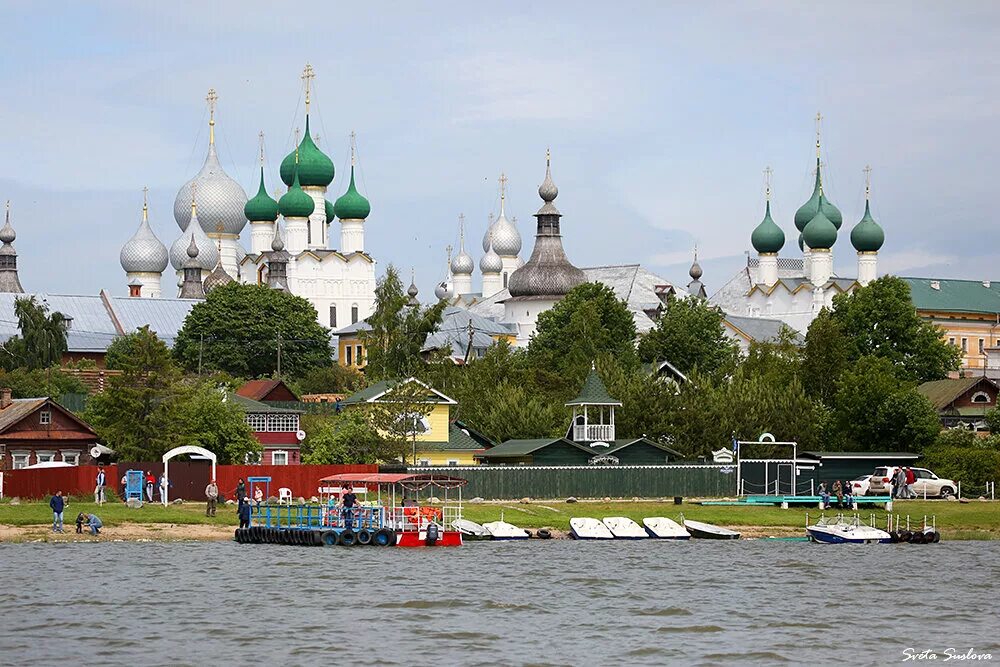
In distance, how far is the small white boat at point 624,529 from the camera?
62.2m

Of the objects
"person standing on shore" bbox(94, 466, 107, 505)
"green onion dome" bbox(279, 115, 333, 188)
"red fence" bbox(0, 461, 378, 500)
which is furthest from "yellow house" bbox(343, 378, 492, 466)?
"green onion dome" bbox(279, 115, 333, 188)

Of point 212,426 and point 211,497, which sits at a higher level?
point 212,426

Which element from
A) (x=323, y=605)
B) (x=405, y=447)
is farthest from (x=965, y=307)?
(x=323, y=605)

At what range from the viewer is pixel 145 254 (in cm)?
18062

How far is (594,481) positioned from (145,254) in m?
114

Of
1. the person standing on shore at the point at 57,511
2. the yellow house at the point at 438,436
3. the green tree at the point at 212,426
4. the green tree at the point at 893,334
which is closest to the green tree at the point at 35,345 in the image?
the yellow house at the point at 438,436

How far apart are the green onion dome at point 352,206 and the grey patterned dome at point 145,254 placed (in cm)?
1926

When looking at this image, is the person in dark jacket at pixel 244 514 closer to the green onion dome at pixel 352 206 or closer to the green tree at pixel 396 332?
the green tree at pixel 396 332

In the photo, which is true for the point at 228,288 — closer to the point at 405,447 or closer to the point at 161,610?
the point at 405,447

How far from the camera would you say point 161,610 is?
136ft

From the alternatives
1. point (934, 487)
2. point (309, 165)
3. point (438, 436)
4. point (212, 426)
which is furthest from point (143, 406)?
point (309, 165)

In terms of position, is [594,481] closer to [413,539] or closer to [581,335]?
[413,539]

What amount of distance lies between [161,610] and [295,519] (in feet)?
58.8

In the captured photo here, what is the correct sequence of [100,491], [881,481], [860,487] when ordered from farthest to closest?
[881,481] → [860,487] → [100,491]
